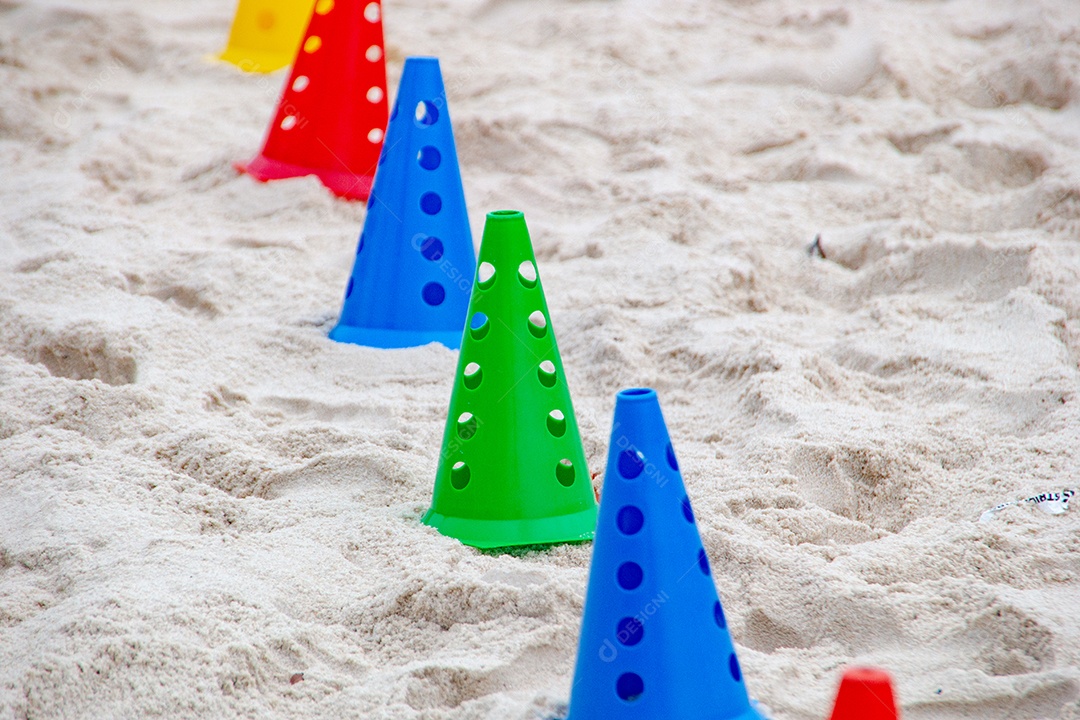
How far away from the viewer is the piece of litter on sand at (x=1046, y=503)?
2160 mm

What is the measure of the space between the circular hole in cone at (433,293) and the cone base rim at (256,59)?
2.57 m

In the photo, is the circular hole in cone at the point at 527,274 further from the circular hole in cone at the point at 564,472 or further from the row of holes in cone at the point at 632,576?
the row of holes in cone at the point at 632,576

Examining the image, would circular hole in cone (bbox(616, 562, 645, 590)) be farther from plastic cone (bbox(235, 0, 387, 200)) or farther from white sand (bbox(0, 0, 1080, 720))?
plastic cone (bbox(235, 0, 387, 200))

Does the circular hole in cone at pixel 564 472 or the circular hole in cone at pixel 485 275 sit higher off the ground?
the circular hole in cone at pixel 485 275

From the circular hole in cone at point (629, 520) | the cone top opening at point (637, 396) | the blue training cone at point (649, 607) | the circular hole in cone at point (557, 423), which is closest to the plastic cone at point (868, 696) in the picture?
the blue training cone at point (649, 607)

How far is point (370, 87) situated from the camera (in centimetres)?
390

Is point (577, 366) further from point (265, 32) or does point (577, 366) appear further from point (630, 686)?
point (265, 32)

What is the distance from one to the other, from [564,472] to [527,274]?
1.30ft

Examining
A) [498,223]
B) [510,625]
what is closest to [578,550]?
[510,625]

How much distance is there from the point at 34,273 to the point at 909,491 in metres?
2.35

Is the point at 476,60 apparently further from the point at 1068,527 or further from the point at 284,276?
the point at 1068,527

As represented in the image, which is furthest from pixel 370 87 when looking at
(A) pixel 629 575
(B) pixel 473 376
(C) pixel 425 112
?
(A) pixel 629 575

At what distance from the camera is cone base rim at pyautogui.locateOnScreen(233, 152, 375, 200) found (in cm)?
386

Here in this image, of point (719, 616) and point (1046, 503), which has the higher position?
point (719, 616)
